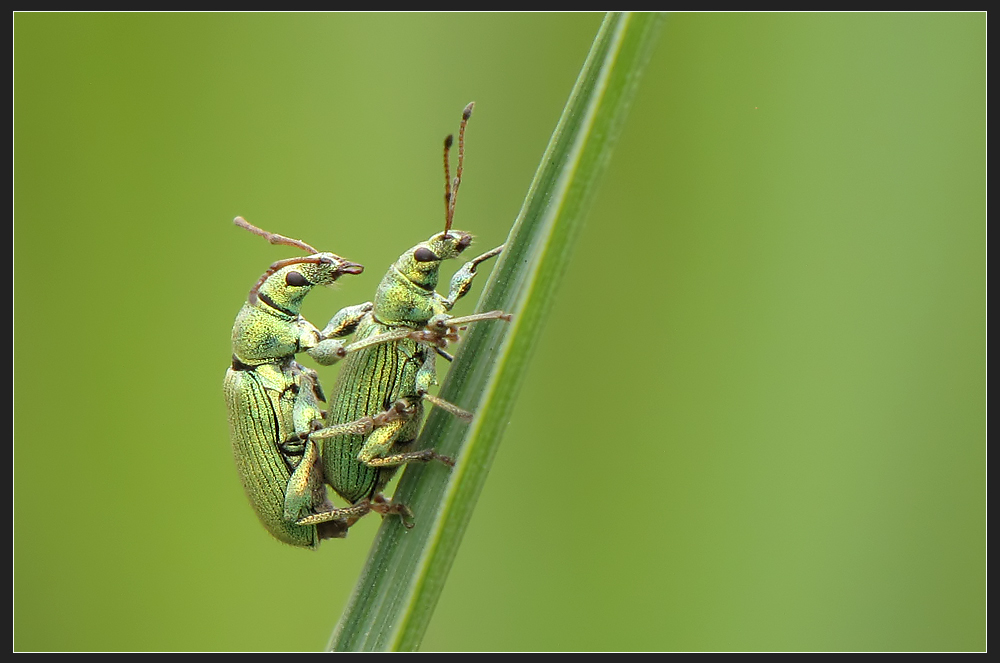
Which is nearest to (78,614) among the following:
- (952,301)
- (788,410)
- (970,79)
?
(788,410)

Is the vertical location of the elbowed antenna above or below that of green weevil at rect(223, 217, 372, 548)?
above

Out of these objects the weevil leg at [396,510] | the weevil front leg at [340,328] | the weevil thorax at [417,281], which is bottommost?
the weevil leg at [396,510]

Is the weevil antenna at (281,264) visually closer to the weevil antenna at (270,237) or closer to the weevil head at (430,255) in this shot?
the weevil antenna at (270,237)

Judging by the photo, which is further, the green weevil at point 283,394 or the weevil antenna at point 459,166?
the green weevil at point 283,394

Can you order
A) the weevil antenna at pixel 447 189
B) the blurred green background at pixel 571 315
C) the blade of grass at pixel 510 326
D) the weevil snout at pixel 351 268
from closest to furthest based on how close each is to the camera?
the blade of grass at pixel 510 326 → the blurred green background at pixel 571 315 → the weevil antenna at pixel 447 189 → the weevil snout at pixel 351 268

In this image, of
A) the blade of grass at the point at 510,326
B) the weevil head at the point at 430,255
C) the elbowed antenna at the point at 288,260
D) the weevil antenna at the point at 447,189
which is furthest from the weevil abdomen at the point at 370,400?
the blade of grass at the point at 510,326

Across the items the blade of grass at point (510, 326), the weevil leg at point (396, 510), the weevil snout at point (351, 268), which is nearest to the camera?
the blade of grass at point (510, 326)

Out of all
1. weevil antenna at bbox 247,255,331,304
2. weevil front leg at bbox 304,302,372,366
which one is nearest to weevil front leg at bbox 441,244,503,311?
weevil front leg at bbox 304,302,372,366

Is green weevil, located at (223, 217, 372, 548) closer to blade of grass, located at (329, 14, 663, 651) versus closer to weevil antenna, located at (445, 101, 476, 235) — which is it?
weevil antenna, located at (445, 101, 476, 235)
